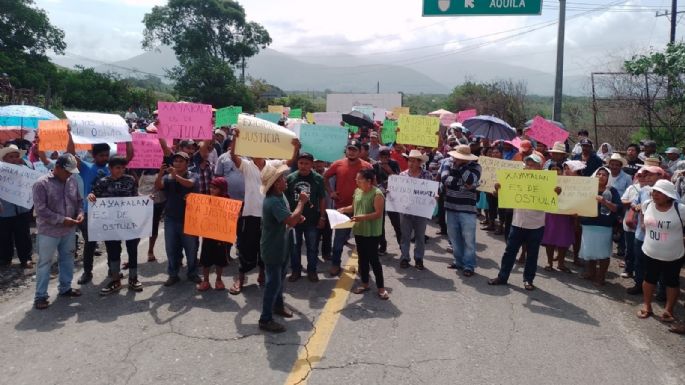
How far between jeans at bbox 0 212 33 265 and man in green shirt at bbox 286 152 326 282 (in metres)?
4.03

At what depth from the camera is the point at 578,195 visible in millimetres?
6629

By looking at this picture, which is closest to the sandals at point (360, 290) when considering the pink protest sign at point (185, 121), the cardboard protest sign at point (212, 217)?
the cardboard protest sign at point (212, 217)

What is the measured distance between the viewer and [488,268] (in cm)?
735

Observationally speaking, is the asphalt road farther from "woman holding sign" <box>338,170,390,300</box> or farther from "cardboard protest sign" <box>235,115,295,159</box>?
"cardboard protest sign" <box>235,115,295,159</box>

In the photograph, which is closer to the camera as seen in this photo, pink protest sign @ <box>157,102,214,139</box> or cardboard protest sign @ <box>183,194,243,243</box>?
cardboard protest sign @ <box>183,194,243,243</box>

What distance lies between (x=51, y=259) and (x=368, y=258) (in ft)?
12.7

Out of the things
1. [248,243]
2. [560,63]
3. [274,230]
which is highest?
[560,63]

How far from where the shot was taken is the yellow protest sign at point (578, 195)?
6535 millimetres

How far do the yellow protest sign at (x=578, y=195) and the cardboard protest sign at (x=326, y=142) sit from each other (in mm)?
3331

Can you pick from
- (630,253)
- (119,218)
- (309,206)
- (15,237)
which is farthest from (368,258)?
(15,237)

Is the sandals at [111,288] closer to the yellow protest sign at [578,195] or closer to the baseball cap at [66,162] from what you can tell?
the baseball cap at [66,162]

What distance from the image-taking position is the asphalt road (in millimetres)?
4188

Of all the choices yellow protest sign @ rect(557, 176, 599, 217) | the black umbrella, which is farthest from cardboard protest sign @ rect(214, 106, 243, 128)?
yellow protest sign @ rect(557, 176, 599, 217)

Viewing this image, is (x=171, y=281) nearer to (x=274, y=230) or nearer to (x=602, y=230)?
(x=274, y=230)
